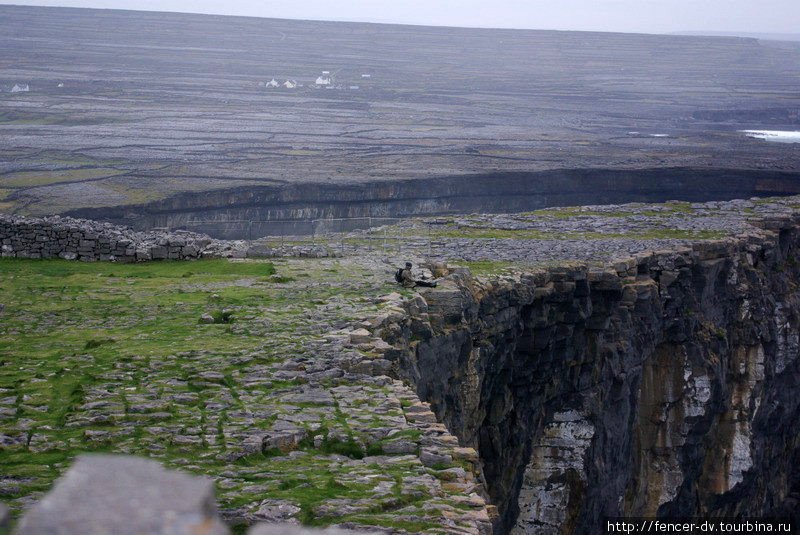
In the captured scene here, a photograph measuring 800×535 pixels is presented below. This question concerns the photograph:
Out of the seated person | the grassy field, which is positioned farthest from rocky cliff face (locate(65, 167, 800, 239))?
the grassy field

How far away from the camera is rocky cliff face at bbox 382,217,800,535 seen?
18.4 m

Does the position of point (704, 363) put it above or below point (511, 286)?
below

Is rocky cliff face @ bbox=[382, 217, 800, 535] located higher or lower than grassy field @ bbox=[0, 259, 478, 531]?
lower

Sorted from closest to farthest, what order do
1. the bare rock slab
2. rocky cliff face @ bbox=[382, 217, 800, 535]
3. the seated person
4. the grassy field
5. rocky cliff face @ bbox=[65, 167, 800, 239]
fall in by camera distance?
the bare rock slab, the grassy field, the seated person, rocky cliff face @ bbox=[382, 217, 800, 535], rocky cliff face @ bbox=[65, 167, 800, 239]

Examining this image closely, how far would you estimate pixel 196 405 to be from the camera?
1077cm

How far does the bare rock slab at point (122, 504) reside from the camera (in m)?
2.91

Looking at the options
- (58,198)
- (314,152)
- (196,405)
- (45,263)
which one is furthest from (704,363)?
(314,152)

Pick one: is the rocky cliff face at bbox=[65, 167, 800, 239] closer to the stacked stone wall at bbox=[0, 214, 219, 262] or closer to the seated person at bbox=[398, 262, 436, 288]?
the stacked stone wall at bbox=[0, 214, 219, 262]

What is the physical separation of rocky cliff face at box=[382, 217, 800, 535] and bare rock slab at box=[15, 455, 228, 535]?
35.0 feet

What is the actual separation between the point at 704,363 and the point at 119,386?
66.9ft

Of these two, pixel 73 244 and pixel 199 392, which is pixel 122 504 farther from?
pixel 73 244

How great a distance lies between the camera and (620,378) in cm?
2408

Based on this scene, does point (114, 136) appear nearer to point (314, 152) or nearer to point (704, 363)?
point (314, 152)

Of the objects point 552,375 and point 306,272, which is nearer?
point 306,272
